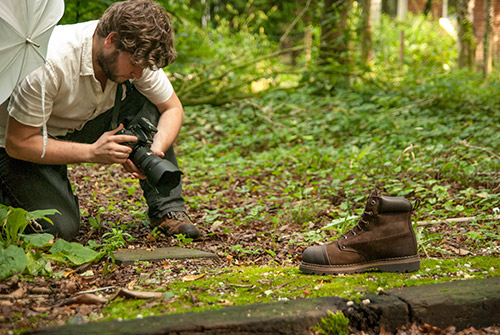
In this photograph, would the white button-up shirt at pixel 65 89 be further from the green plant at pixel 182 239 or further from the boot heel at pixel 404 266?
the boot heel at pixel 404 266

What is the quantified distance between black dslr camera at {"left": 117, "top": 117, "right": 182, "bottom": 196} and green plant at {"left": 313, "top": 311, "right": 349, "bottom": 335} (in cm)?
116

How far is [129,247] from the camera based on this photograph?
2.84 metres

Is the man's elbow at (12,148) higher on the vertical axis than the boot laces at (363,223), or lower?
higher

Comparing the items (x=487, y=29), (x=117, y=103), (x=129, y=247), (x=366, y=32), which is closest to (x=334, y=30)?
(x=366, y=32)

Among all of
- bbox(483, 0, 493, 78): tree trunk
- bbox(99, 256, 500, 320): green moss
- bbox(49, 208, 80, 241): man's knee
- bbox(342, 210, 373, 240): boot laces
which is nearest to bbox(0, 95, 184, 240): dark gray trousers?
bbox(49, 208, 80, 241): man's knee

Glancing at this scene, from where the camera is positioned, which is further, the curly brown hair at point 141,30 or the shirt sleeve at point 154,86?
the shirt sleeve at point 154,86

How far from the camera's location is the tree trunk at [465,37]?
9.79m

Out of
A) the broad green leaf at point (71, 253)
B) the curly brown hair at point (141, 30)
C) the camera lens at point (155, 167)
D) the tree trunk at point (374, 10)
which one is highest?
the tree trunk at point (374, 10)

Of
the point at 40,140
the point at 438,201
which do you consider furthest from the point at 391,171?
the point at 40,140

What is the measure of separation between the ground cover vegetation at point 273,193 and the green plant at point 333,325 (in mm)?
142

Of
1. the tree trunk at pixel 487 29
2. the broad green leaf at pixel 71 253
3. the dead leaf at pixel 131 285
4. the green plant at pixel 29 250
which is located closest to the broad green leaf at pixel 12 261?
the green plant at pixel 29 250

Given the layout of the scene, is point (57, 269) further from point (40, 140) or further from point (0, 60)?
point (0, 60)

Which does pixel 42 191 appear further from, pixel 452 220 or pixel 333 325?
pixel 452 220

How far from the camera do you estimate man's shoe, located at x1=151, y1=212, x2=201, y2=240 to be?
3.02 metres
